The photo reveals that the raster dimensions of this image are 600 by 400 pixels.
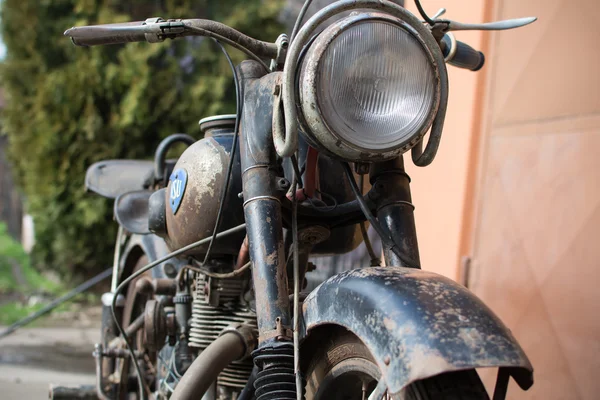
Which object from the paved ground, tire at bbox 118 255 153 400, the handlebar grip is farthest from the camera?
the paved ground

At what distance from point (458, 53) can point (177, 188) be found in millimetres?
921

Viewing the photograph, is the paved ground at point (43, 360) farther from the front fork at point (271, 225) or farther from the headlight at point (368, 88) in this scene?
the headlight at point (368, 88)

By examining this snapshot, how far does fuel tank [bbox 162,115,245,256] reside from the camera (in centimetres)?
182

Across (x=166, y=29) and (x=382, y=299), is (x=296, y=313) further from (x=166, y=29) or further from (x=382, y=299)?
(x=166, y=29)

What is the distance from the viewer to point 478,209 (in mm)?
2977

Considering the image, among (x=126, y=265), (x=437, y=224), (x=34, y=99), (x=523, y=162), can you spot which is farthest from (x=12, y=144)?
(x=523, y=162)

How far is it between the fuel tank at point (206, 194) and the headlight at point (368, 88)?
52cm

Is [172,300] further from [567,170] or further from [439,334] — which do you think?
[567,170]

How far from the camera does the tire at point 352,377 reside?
1.12m

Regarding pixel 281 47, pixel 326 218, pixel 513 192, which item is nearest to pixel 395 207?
pixel 326 218

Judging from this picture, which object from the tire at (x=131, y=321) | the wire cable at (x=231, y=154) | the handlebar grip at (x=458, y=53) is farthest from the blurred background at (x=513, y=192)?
the wire cable at (x=231, y=154)

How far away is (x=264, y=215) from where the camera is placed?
149 centimetres

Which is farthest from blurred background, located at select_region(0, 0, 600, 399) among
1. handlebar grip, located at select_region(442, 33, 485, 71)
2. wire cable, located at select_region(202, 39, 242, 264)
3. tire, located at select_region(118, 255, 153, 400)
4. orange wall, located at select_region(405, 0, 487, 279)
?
wire cable, located at select_region(202, 39, 242, 264)

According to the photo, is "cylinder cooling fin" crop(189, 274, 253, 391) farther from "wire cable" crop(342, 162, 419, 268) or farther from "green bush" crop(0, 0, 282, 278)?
"green bush" crop(0, 0, 282, 278)
